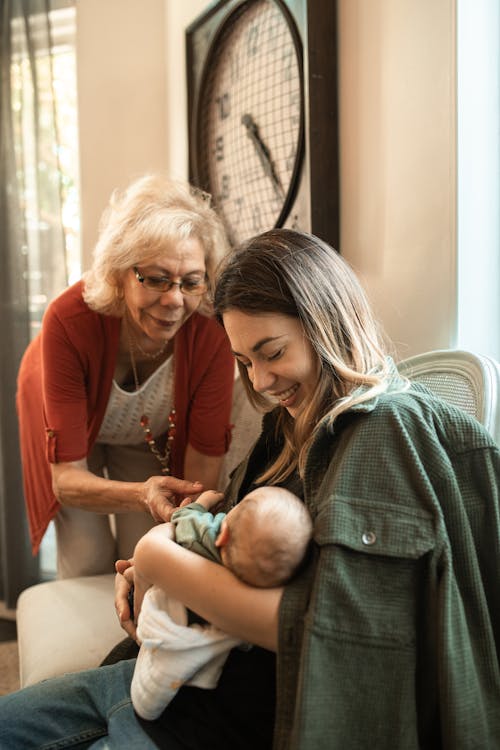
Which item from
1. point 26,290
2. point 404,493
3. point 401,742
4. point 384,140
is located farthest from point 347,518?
point 26,290

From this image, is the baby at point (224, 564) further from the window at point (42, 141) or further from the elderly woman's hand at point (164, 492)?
the window at point (42, 141)

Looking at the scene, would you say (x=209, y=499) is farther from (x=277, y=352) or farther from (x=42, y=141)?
(x=42, y=141)

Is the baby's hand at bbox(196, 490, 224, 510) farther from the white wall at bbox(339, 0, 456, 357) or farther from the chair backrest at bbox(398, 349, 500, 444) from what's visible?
the white wall at bbox(339, 0, 456, 357)

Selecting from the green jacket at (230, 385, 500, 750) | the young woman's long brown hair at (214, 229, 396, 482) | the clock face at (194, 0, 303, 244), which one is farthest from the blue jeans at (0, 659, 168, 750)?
the clock face at (194, 0, 303, 244)

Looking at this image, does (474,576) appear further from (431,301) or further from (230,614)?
(431,301)

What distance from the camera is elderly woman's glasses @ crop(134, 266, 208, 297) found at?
1728 millimetres

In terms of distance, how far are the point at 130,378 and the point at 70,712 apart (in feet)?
3.26

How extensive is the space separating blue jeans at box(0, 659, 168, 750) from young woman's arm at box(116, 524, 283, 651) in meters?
0.21

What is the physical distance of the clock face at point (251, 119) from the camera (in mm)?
1945

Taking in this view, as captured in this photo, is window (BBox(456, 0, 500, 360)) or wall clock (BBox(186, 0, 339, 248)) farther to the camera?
wall clock (BBox(186, 0, 339, 248))

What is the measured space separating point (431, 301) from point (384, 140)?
401 mm

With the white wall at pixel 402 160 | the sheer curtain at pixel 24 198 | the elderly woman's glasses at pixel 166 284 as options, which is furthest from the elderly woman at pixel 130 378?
the sheer curtain at pixel 24 198

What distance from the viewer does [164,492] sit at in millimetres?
1580

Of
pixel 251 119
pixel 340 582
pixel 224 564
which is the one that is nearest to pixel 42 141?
pixel 251 119
